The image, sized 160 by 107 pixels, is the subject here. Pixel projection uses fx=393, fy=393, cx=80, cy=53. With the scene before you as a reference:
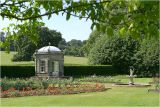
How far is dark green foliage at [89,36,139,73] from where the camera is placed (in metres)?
45.7

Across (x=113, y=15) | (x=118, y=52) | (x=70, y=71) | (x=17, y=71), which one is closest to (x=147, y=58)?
(x=118, y=52)

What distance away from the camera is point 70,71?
42500 millimetres

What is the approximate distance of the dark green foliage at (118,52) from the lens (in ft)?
150

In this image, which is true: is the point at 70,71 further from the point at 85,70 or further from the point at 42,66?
the point at 42,66

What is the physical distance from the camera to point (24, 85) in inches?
886

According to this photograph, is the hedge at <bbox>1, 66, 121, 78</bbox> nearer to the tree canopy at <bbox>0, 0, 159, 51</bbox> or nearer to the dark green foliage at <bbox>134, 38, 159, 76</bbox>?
the dark green foliage at <bbox>134, 38, 159, 76</bbox>

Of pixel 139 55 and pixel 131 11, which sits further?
pixel 139 55

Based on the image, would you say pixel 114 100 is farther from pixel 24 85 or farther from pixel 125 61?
pixel 125 61

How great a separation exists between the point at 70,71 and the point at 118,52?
6.83 m

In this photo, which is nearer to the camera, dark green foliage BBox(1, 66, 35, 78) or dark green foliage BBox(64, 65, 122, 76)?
dark green foliage BBox(1, 66, 35, 78)

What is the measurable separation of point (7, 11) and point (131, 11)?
6.65ft

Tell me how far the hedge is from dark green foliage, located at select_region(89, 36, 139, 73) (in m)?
1.17

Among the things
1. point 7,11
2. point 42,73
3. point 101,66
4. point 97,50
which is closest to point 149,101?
point 7,11

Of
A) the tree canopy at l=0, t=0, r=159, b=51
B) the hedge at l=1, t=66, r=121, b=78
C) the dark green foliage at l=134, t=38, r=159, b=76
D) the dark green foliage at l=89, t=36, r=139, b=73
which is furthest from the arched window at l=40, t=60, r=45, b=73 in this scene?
the tree canopy at l=0, t=0, r=159, b=51
